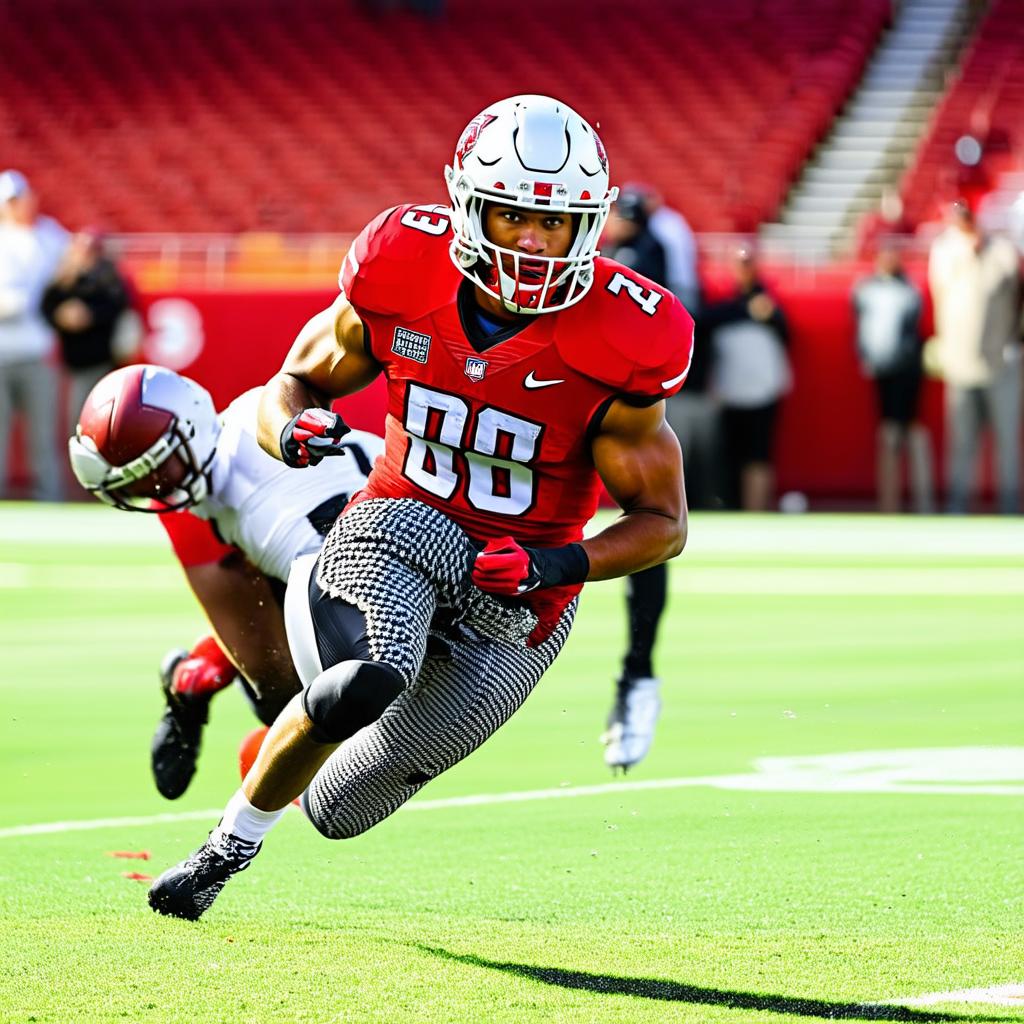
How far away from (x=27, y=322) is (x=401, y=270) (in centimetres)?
875

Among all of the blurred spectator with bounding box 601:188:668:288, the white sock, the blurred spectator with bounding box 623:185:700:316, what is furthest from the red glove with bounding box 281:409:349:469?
the blurred spectator with bounding box 623:185:700:316

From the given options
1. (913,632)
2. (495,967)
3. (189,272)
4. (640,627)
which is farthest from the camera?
(189,272)

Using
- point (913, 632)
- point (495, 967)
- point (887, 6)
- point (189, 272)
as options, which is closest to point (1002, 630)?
point (913, 632)

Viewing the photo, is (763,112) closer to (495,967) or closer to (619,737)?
(619,737)

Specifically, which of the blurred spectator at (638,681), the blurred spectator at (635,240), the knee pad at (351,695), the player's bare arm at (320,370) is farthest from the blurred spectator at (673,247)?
the knee pad at (351,695)

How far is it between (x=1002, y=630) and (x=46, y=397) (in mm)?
6581

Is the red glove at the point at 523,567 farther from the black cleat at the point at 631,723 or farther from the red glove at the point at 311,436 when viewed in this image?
the black cleat at the point at 631,723

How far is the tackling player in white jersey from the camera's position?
15.9 ft

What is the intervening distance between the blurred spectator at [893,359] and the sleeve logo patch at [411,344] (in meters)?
8.47

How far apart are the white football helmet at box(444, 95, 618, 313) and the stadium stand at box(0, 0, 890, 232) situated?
13688mm

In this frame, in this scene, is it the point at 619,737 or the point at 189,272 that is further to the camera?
the point at 189,272

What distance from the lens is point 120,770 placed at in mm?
5633

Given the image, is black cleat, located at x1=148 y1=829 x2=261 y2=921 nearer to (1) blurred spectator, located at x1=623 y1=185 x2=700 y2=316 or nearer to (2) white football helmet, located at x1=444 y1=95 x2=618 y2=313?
(2) white football helmet, located at x1=444 y1=95 x2=618 y2=313

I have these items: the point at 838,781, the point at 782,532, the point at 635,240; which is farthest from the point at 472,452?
the point at 782,532
